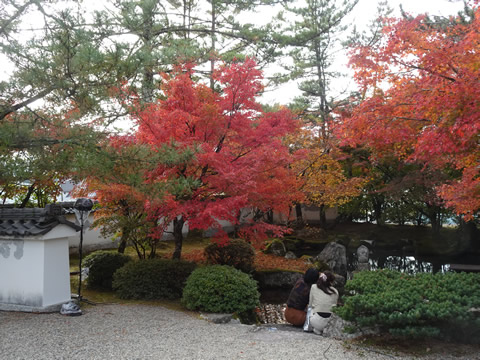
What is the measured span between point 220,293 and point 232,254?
2772mm

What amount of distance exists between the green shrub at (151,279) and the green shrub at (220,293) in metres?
0.91

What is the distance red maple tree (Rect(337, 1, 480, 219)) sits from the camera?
19.1 ft

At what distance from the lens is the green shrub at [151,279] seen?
847 centimetres

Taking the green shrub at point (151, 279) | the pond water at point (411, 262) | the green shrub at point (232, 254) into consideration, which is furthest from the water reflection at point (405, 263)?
the green shrub at point (151, 279)

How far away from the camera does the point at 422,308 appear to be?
5129 millimetres

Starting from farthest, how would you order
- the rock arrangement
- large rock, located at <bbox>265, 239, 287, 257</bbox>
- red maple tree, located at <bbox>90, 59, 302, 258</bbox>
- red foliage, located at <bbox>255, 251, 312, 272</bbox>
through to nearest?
large rock, located at <bbox>265, 239, 287, 257</bbox>
red foliage, located at <bbox>255, 251, 312, 272</bbox>
the rock arrangement
red maple tree, located at <bbox>90, 59, 302, 258</bbox>

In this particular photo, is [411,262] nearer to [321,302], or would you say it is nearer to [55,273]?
[321,302]

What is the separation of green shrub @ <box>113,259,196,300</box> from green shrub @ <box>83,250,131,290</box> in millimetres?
659

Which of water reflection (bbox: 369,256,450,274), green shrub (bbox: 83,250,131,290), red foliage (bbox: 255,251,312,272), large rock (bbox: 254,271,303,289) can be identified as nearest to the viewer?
green shrub (bbox: 83,250,131,290)

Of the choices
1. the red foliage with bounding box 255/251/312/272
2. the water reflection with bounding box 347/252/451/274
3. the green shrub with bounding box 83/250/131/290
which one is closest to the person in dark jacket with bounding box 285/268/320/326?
the red foliage with bounding box 255/251/312/272

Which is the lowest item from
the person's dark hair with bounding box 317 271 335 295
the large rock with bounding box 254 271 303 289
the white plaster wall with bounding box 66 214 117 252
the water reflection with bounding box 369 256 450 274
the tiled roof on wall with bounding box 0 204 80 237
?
the water reflection with bounding box 369 256 450 274

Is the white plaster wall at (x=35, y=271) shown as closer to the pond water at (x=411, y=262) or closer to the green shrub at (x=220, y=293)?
the green shrub at (x=220, y=293)

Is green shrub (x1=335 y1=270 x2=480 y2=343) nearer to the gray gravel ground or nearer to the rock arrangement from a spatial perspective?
the gray gravel ground

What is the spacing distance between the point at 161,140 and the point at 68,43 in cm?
279
